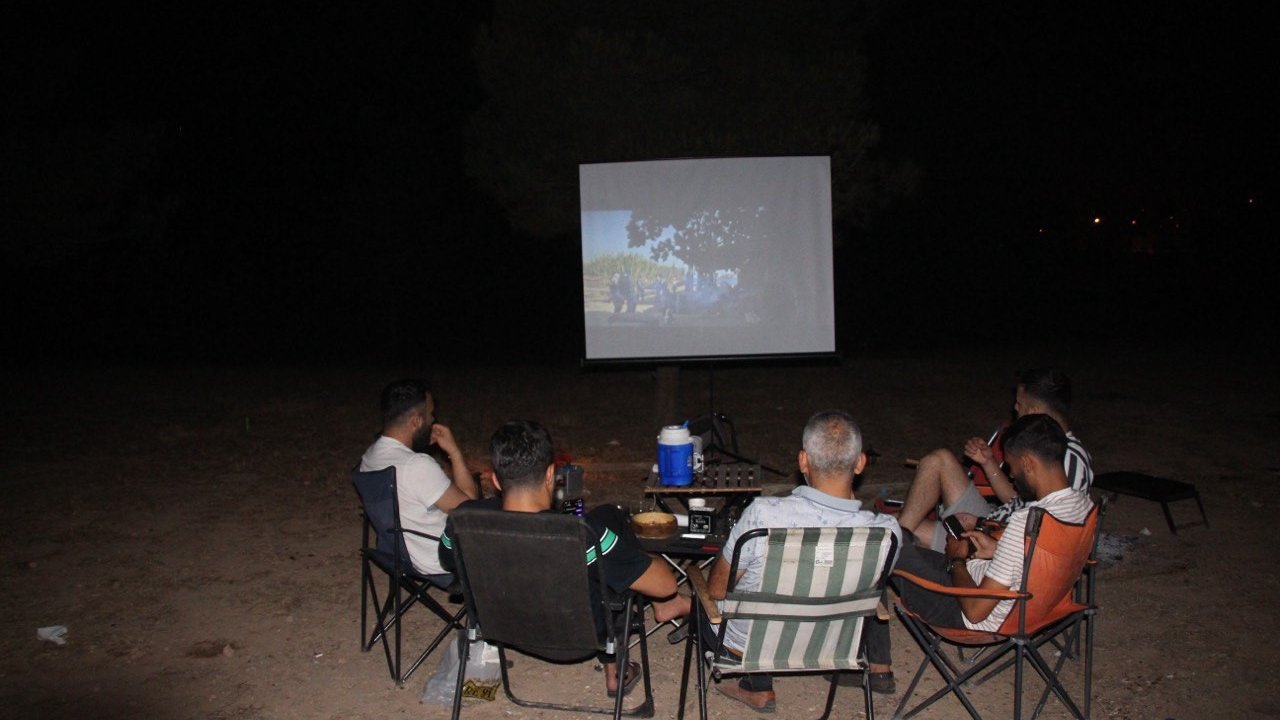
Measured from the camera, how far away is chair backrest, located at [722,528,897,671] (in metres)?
2.74

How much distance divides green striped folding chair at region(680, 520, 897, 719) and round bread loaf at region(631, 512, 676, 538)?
599 millimetres

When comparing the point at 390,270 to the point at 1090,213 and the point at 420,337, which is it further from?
the point at 1090,213

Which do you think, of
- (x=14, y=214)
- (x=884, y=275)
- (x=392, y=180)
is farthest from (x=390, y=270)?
(x=884, y=275)

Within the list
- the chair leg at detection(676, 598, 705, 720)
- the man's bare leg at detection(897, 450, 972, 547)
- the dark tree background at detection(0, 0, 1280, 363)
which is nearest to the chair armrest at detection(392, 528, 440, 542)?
the chair leg at detection(676, 598, 705, 720)

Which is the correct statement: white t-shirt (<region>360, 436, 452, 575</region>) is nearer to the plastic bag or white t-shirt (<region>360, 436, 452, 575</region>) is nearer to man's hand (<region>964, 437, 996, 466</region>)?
the plastic bag

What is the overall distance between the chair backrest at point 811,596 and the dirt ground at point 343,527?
24.9 inches

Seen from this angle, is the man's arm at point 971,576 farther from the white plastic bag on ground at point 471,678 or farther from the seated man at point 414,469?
the seated man at point 414,469

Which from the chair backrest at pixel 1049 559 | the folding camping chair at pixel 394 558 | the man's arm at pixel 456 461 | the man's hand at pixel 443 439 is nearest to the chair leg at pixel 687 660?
the folding camping chair at pixel 394 558

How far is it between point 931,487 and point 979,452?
28 centimetres

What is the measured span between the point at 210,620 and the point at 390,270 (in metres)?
20.5

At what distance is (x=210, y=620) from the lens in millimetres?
4383

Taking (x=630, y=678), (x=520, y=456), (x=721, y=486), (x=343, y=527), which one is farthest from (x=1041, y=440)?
(x=343, y=527)

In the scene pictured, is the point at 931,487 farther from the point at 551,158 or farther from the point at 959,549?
the point at 551,158

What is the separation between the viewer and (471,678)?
356 centimetres
